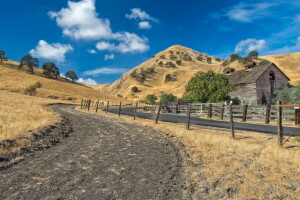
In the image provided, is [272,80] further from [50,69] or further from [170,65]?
[50,69]

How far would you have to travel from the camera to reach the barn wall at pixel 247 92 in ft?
108

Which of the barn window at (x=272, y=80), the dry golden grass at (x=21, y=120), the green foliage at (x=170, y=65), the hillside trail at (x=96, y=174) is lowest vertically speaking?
the hillside trail at (x=96, y=174)

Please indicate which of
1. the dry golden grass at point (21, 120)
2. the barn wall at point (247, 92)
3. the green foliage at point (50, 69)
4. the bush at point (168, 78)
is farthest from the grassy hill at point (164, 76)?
the dry golden grass at point (21, 120)

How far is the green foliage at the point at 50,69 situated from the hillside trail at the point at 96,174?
95.8 meters

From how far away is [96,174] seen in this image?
16.9ft

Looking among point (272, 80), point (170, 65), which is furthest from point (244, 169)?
point (170, 65)

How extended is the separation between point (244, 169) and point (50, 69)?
102m

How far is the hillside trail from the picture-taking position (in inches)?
163

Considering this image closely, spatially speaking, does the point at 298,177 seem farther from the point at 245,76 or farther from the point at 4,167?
the point at 245,76

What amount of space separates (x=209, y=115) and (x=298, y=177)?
17729mm

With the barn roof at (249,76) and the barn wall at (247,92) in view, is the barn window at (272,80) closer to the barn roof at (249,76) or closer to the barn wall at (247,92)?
the barn roof at (249,76)

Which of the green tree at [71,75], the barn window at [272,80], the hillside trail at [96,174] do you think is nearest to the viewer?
the hillside trail at [96,174]

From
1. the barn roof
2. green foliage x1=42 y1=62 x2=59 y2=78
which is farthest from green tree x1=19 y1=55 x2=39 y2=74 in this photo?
the barn roof

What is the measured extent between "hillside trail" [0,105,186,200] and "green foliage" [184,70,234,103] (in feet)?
73.8
